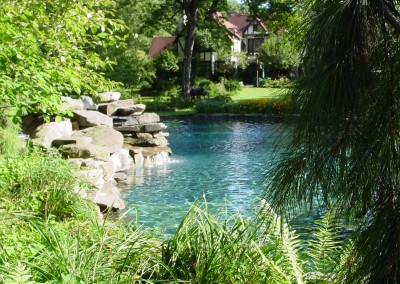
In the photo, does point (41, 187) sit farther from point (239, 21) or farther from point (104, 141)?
point (239, 21)

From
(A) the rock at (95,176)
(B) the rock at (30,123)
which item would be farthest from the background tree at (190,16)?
(A) the rock at (95,176)

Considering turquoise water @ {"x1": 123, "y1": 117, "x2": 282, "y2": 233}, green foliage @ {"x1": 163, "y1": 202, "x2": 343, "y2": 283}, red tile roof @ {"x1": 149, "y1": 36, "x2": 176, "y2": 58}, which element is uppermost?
red tile roof @ {"x1": 149, "y1": 36, "x2": 176, "y2": 58}

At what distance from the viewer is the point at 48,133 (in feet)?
35.1

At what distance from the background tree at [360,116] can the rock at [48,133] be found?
29.2ft

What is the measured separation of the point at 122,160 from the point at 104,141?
681mm

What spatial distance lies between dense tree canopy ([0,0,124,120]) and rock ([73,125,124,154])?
6215 millimetres

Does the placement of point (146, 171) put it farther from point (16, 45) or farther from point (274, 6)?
point (274, 6)

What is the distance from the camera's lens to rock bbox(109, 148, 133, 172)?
39.2ft

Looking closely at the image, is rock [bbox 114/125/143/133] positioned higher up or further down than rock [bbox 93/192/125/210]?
higher up

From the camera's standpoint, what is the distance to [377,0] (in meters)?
1.64

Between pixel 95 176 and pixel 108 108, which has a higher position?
pixel 108 108

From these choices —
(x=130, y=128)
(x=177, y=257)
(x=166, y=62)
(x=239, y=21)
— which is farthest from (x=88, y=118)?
(x=239, y=21)

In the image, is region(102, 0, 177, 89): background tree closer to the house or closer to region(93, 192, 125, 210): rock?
the house

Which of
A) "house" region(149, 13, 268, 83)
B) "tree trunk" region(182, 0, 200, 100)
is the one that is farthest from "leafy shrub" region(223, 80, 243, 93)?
"tree trunk" region(182, 0, 200, 100)
